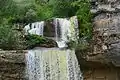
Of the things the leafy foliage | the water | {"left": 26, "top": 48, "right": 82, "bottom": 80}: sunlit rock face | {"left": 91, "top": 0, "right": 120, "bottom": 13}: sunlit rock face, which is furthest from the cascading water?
{"left": 91, "top": 0, "right": 120, "bottom": 13}: sunlit rock face

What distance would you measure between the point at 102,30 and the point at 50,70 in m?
2.24

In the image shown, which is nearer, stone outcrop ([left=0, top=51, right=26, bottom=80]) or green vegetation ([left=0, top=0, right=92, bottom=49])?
stone outcrop ([left=0, top=51, right=26, bottom=80])

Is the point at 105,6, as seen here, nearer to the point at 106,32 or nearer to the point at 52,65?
the point at 106,32

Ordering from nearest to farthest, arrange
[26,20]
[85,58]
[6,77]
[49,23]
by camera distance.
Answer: [6,77] < [85,58] < [49,23] < [26,20]

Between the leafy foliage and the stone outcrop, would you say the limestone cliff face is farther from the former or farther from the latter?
the stone outcrop

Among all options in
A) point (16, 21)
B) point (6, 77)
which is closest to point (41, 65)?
point (6, 77)

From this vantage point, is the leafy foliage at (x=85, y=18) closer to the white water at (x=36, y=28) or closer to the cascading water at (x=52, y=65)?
the cascading water at (x=52, y=65)

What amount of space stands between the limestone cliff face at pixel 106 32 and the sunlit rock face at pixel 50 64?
784 millimetres

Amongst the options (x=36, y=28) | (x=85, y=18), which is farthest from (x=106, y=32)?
(x=36, y=28)

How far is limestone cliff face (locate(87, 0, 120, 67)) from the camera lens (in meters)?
11.9

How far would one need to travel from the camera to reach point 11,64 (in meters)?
11.5

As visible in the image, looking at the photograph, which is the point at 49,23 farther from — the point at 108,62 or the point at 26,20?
the point at 108,62

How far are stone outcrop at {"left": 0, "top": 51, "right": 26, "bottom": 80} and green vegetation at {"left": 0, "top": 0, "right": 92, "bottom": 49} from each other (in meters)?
1.16

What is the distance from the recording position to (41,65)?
1205 centimetres
